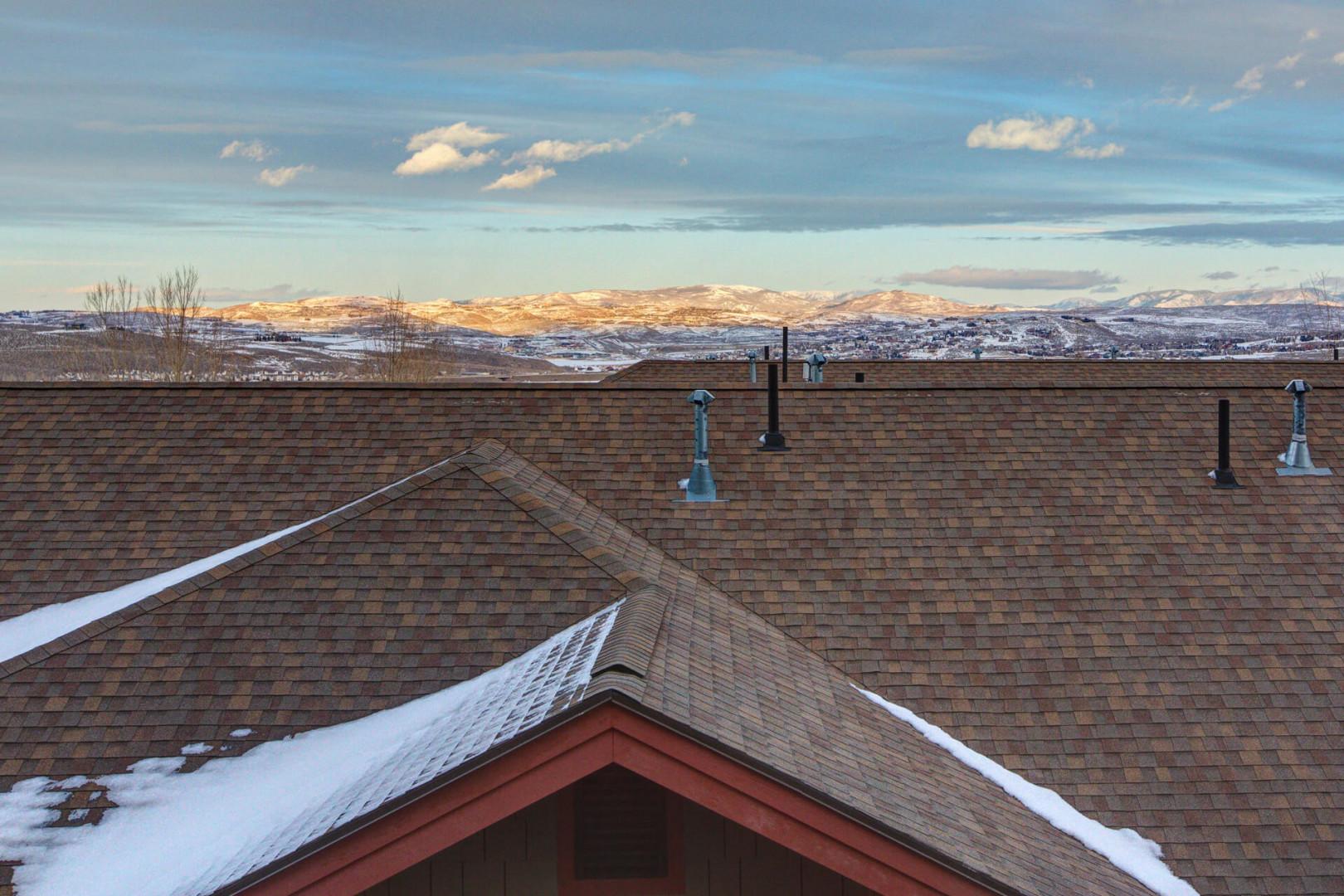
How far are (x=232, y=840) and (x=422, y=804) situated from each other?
1.58 m

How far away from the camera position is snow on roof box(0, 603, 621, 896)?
225 inches

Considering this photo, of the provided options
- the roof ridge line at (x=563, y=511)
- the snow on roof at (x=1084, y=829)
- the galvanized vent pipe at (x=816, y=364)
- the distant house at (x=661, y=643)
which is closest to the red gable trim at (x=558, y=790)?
the distant house at (x=661, y=643)

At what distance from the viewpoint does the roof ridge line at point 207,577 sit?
790 cm

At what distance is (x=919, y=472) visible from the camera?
11.3m

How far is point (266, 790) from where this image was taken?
6.64m

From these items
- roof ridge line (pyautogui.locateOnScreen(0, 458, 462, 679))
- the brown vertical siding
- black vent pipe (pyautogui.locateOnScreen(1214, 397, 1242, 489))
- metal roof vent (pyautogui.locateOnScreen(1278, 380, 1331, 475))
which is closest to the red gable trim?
the brown vertical siding

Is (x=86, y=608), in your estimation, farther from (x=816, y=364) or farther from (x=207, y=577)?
(x=816, y=364)

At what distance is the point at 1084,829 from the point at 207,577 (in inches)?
253

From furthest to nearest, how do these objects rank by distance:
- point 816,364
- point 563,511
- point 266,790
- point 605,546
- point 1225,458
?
point 816,364
point 1225,458
point 563,511
point 605,546
point 266,790

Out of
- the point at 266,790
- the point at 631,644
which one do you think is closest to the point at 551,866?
the point at 631,644

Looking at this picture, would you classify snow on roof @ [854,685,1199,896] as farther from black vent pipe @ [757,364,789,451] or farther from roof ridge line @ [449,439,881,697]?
black vent pipe @ [757,364,789,451]

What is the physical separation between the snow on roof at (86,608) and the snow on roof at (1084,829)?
4926mm

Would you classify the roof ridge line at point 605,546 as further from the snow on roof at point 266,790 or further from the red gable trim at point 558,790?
the red gable trim at point 558,790

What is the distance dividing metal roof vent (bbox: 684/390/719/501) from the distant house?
22 centimetres
